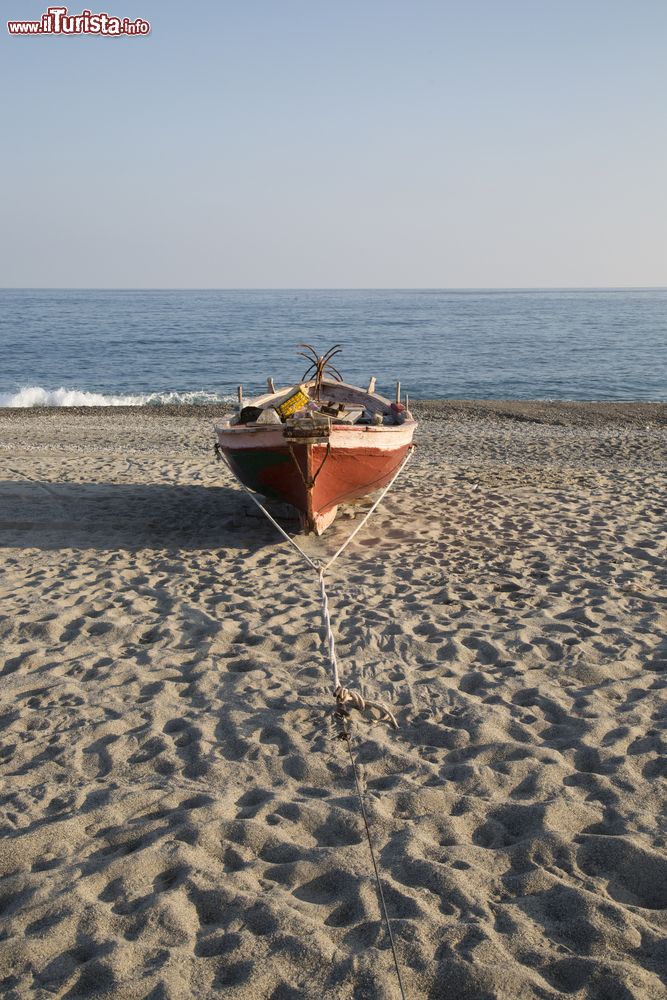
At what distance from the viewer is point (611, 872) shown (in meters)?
3.15

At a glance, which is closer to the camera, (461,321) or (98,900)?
(98,900)

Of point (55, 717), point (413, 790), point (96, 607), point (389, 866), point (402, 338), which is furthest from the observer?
point (402, 338)

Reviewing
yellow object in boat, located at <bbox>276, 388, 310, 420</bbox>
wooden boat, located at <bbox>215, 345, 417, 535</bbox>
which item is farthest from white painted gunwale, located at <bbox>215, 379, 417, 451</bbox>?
yellow object in boat, located at <bbox>276, 388, 310, 420</bbox>

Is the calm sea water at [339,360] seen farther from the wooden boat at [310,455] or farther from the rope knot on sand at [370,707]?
the rope knot on sand at [370,707]

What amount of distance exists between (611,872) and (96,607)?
14.4 feet

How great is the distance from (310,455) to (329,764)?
3.99 meters

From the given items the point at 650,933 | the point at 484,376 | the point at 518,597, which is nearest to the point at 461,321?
the point at 484,376

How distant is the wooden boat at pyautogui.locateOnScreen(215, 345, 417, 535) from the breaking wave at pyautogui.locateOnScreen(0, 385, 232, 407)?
569 inches

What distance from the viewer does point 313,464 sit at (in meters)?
7.62

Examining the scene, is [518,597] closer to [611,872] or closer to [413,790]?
[413,790]

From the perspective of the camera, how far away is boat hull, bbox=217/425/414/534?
762cm

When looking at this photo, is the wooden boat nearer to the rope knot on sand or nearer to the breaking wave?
the rope knot on sand

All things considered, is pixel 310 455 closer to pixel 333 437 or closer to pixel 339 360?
pixel 333 437

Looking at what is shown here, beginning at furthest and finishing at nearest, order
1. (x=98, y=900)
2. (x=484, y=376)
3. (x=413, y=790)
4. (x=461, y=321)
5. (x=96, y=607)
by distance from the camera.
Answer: (x=461, y=321) < (x=484, y=376) < (x=96, y=607) < (x=413, y=790) < (x=98, y=900)
